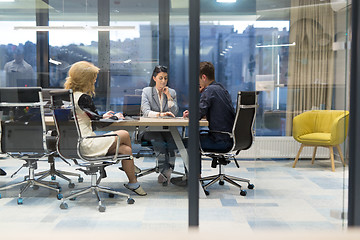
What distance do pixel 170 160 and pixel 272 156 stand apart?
3.31 ft

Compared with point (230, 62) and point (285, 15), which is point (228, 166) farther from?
Answer: point (285, 15)

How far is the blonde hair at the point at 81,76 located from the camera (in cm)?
336

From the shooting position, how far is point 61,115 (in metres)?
3.65

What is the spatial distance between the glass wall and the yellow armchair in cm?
4

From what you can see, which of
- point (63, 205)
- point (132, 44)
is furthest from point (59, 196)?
point (132, 44)

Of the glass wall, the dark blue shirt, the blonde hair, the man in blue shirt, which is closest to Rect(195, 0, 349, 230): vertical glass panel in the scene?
the glass wall

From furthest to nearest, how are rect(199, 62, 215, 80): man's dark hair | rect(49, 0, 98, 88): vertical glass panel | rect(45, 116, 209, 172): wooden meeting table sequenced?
rect(45, 116, 209, 172): wooden meeting table < rect(49, 0, 98, 88): vertical glass panel < rect(199, 62, 215, 80): man's dark hair

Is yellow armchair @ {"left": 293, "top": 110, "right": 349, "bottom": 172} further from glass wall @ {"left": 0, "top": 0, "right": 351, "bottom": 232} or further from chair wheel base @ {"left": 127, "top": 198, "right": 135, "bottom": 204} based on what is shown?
chair wheel base @ {"left": 127, "top": 198, "right": 135, "bottom": 204}

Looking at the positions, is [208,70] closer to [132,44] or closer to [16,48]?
[132,44]

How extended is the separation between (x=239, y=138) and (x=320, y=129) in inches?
32.0

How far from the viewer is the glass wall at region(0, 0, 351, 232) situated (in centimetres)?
318

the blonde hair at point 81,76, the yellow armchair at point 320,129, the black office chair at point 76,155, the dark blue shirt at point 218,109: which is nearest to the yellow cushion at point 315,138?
the yellow armchair at point 320,129

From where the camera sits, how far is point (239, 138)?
3859 mm

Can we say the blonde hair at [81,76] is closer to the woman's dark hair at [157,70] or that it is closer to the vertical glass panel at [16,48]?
the vertical glass panel at [16,48]
